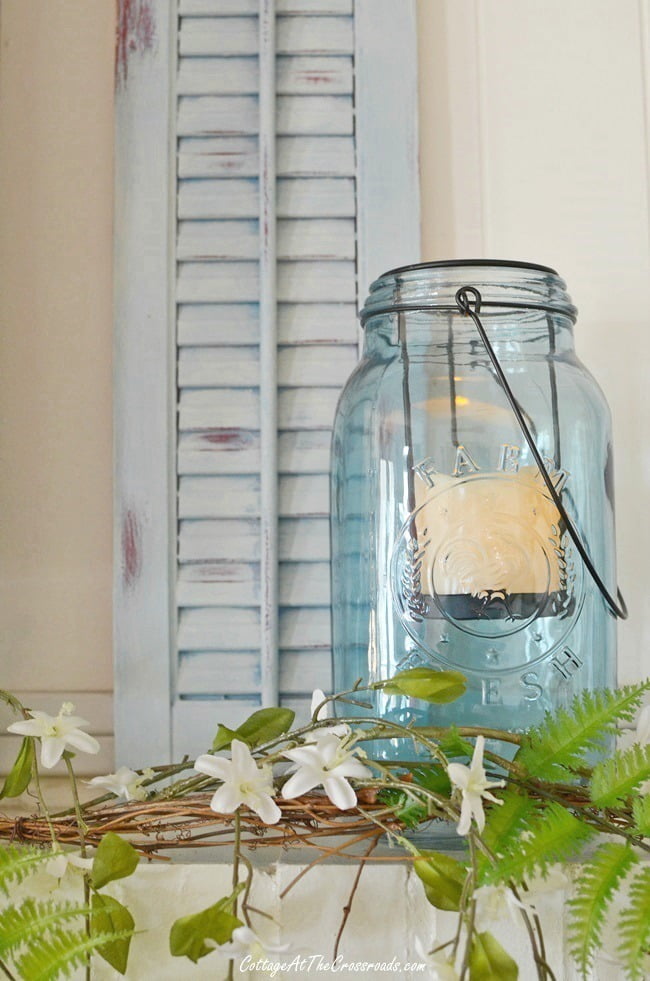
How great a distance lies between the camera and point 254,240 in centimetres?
93

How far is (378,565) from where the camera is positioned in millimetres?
717

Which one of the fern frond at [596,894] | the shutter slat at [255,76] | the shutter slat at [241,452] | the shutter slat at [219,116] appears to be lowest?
the fern frond at [596,894]

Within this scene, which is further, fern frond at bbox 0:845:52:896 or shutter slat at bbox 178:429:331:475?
shutter slat at bbox 178:429:331:475

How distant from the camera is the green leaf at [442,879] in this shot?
1.65 ft

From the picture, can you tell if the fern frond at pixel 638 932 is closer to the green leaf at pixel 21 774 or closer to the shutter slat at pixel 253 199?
the green leaf at pixel 21 774

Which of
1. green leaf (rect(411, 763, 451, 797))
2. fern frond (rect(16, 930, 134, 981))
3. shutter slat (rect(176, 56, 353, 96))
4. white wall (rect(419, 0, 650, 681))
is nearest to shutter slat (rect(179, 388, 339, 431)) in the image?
white wall (rect(419, 0, 650, 681))

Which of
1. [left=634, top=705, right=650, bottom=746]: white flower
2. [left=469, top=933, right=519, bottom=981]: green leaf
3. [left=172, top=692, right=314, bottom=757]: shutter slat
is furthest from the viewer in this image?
[left=172, top=692, right=314, bottom=757]: shutter slat

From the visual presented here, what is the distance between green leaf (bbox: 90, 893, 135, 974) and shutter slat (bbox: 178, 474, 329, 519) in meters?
0.44

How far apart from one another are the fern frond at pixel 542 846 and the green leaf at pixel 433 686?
3.7 inches

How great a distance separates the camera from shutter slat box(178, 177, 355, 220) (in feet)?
3.04

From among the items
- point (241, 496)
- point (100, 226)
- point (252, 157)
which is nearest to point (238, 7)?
point (252, 157)

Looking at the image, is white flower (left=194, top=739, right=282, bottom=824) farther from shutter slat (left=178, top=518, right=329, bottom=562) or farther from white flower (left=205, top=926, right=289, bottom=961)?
shutter slat (left=178, top=518, right=329, bottom=562)

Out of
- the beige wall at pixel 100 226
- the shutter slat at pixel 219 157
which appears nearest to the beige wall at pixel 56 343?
the beige wall at pixel 100 226

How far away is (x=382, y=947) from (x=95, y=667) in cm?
47
